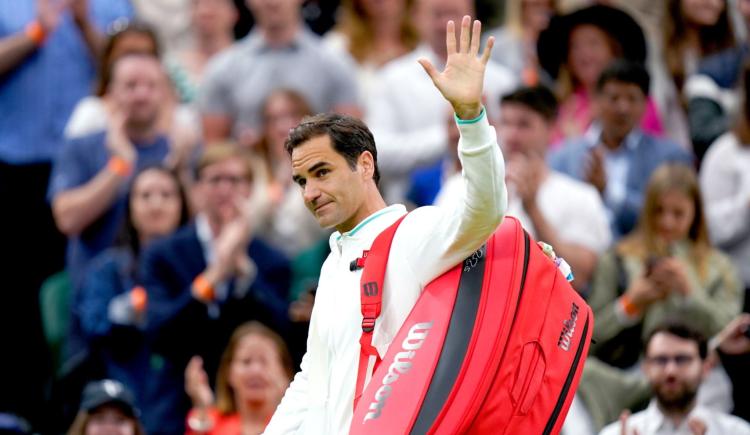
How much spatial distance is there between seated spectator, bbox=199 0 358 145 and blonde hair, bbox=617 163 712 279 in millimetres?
2230

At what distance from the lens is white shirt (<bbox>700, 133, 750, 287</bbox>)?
10539 mm

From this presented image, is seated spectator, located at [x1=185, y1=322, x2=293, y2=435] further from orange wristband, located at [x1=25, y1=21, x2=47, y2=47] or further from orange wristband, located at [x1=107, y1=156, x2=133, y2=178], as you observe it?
orange wristband, located at [x1=25, y1=21, x2=47, y2=47]

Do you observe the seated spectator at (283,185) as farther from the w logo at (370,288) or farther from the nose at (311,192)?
the w logo at (370,288)

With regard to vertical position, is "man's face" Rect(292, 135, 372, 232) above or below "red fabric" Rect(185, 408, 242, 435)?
above

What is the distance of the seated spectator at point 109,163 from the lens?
440 inches

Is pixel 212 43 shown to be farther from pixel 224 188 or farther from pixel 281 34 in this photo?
pixel 224 188

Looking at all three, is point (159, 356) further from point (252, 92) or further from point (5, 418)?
point (252, 92)

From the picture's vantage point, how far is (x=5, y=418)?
9805mm

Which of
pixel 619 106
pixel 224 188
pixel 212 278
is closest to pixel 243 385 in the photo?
pixel 212 278

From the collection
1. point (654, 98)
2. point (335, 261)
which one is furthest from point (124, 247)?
point (335, 261)

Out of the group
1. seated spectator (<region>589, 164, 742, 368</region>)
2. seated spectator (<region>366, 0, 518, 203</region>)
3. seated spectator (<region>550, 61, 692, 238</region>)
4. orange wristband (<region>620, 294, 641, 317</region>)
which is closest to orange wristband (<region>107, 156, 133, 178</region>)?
seated spectator (<region>366, 0, 518, 203</region>)

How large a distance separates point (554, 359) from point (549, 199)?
151 inches

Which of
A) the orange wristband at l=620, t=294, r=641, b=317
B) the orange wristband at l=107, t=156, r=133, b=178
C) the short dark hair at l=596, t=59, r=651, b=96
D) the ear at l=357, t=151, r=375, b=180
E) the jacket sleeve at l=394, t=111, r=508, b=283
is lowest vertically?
the orange wristband at l=620, t=294, r=641, b=317

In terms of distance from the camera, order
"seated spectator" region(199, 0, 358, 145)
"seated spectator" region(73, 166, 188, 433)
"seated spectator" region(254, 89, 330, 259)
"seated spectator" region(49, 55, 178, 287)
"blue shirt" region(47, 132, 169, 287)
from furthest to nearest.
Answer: "seated spectator" region(199, 0, 358, 145)
"blue shirt" region(47, 132, 169, 287)
"seated spectator" region(49, 55, 178, 287)
"seated spectator" region(254, 89, 330, 259)
"seated spectator" region(73, 166, 188, 433)
